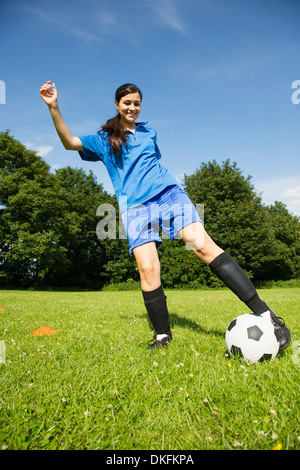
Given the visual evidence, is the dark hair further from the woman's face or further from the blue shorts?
the blue shorts

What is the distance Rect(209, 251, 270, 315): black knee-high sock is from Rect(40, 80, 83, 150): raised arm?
7.76 ft

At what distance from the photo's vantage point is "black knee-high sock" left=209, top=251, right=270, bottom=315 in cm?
296

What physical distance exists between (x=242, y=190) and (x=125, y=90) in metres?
36.3

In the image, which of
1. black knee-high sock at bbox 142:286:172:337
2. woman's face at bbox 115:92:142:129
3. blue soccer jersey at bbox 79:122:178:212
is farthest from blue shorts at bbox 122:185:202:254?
woman's face at bbox 115:92:142:129

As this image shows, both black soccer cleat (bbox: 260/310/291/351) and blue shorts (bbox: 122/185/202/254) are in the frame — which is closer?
black soccer cleat (bbox: 260/310/291/351)

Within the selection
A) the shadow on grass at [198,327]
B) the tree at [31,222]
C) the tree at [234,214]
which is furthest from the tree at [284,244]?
the shadow on grass at [198,327]

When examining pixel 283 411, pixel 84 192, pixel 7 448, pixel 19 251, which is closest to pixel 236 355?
pixel 283 411

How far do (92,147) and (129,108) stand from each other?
0.73m

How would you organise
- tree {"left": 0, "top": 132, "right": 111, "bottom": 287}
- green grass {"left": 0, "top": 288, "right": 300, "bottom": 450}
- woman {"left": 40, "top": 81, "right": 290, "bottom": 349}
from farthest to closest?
1. tree {"left": 0, "top": 132, "right": 111, "bottom": 287}
2. woman {"left": 40, "top": 81, "right": 290, "bottom": 349}
3. green grass {"left": 0, "top": 288, "right": 300, "bottom": 450}

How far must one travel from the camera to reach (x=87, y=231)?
41.6m

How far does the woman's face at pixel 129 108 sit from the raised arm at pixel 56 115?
0.76m

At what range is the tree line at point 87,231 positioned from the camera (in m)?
28.7

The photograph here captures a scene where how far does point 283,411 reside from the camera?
73.0 inches

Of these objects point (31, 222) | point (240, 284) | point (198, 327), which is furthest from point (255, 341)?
point (31, 222)
